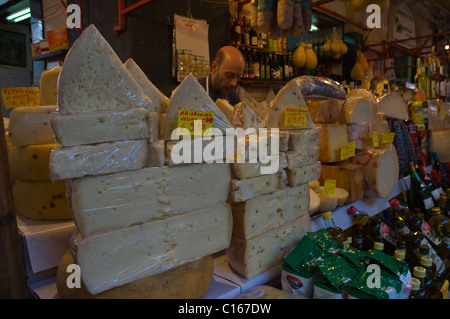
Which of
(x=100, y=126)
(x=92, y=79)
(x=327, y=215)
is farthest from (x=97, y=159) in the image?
(x=327, y=215)

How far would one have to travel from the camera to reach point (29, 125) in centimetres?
125

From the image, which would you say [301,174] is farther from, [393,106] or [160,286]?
[393,106]

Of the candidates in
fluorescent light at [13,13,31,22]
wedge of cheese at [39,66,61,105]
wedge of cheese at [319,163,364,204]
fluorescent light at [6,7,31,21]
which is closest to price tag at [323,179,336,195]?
wedge of cheese at [319,163,364,204]

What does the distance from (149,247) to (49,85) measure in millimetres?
889

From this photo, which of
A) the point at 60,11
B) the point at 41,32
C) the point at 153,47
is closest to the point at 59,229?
the point at 153,47

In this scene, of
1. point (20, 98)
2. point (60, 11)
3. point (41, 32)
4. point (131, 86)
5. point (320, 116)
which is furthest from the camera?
point (41, 32)

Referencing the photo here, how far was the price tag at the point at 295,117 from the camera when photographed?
145cm

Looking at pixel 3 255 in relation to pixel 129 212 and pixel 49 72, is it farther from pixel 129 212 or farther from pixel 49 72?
pixel 49 72

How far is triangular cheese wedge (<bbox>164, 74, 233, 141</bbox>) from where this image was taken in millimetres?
1018

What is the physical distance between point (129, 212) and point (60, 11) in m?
4.66

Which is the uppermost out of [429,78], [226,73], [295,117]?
[429,78]

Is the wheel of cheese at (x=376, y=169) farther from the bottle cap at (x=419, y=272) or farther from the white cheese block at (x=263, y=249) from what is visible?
the white cheese block at (x=263, y=249)

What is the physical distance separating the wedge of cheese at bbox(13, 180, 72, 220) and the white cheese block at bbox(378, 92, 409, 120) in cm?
240
